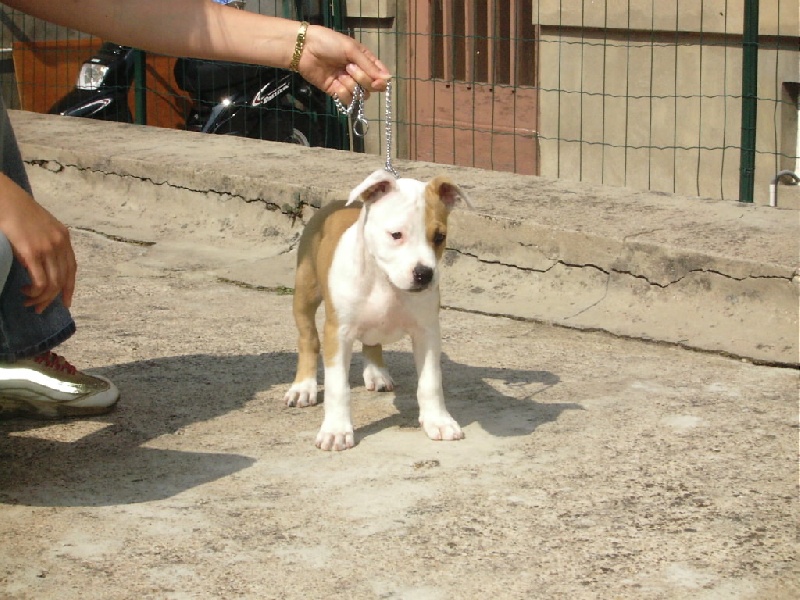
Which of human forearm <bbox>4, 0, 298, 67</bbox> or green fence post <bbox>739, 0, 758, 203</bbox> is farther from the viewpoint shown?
green fence post <bbox>739, 0, 758, 203</bbox>

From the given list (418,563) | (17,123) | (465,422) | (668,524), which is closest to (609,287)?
(465,422)

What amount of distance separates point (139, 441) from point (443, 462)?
96 cm

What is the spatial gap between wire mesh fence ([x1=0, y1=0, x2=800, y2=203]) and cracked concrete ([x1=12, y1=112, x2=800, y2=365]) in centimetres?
69

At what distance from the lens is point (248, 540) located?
3.25 m

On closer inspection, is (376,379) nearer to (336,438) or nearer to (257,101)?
(336,438)

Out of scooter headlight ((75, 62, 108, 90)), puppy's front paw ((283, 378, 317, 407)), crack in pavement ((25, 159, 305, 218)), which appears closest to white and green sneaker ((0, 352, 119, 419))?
puppy's front paw ((283, 378, 317, 407))

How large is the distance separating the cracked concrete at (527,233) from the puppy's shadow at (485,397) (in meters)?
0.70

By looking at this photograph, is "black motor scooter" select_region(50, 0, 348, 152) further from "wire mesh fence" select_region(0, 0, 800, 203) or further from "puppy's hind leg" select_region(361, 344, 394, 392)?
"puppy's hind leg" select_region(361, 344, 394, 392)

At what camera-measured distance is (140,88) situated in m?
9.30

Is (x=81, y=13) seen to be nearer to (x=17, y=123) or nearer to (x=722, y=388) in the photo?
(x=722, y=388)

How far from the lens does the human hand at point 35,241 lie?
287 centimetres

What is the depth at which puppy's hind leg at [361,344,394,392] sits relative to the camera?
4.51 meters

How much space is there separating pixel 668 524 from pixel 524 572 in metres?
0.46

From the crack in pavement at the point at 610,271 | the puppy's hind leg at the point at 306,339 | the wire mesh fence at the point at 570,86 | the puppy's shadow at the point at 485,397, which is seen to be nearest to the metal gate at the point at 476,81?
the wire mesh fence at the point at 570,86
